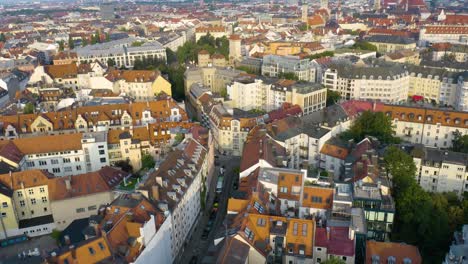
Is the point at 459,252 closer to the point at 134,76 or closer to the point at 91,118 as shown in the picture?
the point at 91,118

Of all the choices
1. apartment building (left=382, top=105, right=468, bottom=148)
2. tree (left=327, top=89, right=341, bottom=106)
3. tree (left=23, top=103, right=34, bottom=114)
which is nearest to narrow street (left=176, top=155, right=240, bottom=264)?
apartment building (left=382, top=105, right=468, bottom=148)

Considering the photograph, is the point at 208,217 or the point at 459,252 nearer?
the point at 459,252

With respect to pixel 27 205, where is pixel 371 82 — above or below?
above

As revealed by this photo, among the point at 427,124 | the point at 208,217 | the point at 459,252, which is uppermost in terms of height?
the point at 459,252

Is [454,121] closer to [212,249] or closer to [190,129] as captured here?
[190,129]

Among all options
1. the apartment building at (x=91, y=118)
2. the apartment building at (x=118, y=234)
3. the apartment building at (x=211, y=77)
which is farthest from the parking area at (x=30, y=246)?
the apartment building at (x=211, y=77)

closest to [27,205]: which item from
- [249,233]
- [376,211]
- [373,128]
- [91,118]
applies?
[91,118]
